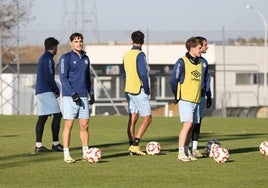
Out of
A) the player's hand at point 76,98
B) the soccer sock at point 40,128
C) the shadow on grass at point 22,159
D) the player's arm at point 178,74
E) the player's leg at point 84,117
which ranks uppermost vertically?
the player's arm at point 178,74

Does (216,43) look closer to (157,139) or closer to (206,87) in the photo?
(157,139)

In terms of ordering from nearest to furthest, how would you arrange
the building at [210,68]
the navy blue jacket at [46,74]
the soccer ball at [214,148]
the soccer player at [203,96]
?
the soccer ball at [214,148]
the soccer player at [203,96]
the navy blue jacket at [46,74]
the building at [210,68]

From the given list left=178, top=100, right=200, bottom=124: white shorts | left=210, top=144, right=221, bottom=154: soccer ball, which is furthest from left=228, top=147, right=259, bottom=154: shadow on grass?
left=178, top=100, right=200, bottom=124: white shorts

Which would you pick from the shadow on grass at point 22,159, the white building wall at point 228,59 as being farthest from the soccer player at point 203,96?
the white building wall at point 228,59

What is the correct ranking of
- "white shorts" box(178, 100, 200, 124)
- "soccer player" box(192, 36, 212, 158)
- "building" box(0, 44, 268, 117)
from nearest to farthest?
"white shorts" box(178, 100, 200, 124)
"soccer player" box(192, 36, 212, 158)
"building" box(0, 44, 268, 117)

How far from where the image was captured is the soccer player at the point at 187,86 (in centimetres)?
1433

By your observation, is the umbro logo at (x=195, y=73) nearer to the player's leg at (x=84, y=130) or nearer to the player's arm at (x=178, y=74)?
the player's arm at (x=178, y=74)

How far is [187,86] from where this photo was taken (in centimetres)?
1438

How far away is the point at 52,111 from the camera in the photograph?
16766mm

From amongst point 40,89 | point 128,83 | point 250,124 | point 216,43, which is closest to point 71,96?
point 128,83

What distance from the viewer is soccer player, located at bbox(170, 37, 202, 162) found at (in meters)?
14.3

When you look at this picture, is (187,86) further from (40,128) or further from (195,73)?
(40,128)

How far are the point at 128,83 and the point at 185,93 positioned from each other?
1.58 meters

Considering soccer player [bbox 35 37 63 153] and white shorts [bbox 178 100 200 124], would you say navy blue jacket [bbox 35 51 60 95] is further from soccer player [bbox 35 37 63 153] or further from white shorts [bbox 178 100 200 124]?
white shorts [bbox 178 100 200 124]
